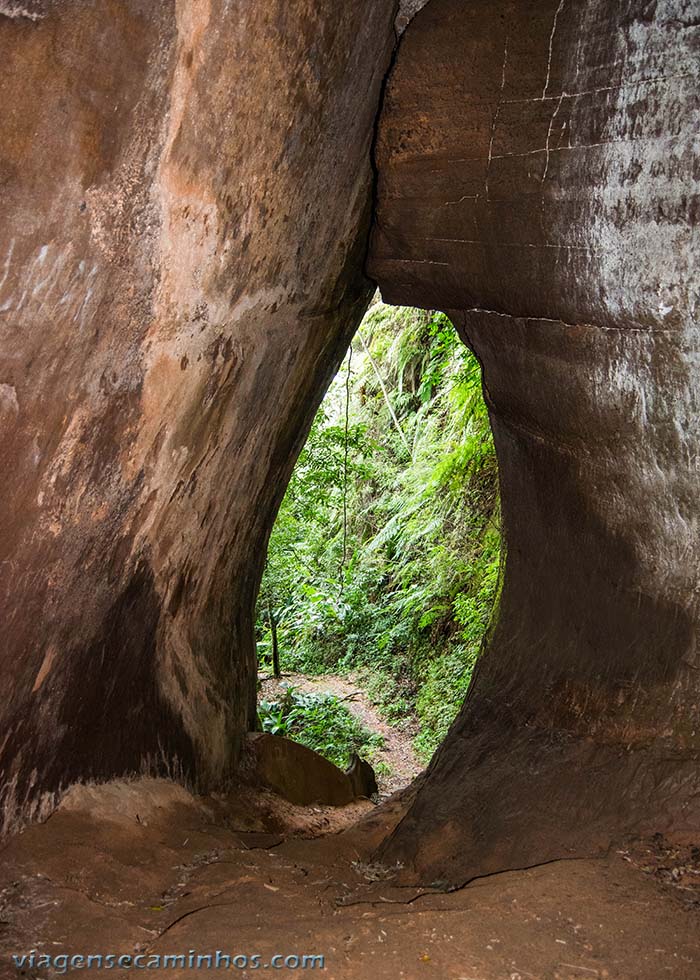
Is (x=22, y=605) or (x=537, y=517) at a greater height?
(x=537, y=517)

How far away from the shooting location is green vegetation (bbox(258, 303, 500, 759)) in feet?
33.5

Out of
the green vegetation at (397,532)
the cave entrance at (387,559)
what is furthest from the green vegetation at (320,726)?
the green vegetation at (397,532)

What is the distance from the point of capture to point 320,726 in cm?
945

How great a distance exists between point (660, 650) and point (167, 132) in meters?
2.90

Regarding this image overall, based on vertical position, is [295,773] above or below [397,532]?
below

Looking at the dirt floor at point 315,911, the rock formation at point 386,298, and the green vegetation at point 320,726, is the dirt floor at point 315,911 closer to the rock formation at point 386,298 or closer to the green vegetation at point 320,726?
the rock formation at point 386,298

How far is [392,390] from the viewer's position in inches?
508

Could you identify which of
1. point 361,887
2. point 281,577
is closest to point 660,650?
point 361,887

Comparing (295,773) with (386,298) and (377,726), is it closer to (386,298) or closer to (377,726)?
(386,298)

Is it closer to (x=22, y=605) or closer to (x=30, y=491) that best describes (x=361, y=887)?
(x=22, y=605)

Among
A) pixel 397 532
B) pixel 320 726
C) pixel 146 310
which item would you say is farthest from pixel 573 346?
pixel 397 532

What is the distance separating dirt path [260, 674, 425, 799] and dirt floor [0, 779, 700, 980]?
4.46m

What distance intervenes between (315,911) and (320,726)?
257 inches

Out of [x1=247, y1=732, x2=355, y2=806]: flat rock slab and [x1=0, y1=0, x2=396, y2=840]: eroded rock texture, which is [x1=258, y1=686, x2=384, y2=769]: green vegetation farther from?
[x1=0, y1=0, x2=396, y2=840]: eroded rock texture
